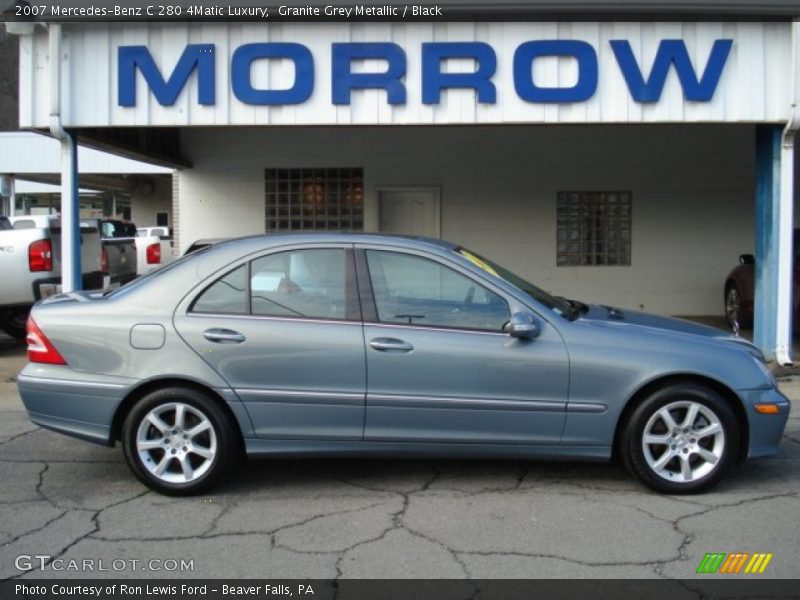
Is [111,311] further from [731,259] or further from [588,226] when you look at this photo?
[731,259]

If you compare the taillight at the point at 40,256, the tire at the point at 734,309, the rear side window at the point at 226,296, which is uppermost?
the taillight at the point at 40,256

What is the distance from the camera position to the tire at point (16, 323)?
1074cm

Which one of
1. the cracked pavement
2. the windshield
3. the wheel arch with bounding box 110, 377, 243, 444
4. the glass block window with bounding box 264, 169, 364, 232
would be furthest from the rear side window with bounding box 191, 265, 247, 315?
the glass block window with bounding box 264, 169, 364, 232

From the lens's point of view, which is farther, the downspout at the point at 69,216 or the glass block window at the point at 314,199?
the glass block window at the point at 314,199

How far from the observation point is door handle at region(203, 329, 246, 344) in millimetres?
4770

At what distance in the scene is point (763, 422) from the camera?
4816mm

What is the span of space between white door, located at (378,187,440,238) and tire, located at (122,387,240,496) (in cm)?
858

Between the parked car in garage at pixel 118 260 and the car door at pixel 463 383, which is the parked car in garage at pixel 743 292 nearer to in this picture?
the car door at pixel 463 383

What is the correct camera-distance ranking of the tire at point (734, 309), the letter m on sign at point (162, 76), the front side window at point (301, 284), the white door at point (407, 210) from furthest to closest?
the white door at point (407, 210)
the tire at point (734, 309)
the letter m on sign at point (162, 76)
the front side window at point (301, 284)

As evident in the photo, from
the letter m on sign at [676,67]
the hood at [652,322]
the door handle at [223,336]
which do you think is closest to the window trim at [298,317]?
the door handle at [223,336]

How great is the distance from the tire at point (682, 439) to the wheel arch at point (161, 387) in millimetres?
2362

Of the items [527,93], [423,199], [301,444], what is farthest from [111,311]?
[423,199]

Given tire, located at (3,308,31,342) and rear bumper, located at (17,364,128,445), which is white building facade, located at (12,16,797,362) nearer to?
tire, located at (3,308,31,342)
